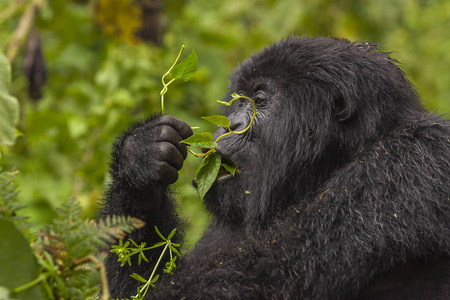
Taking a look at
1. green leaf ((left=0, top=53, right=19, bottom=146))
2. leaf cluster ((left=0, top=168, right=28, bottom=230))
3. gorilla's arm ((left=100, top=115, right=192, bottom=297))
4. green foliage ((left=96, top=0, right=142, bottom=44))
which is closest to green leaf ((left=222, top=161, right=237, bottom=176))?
gorilla's arm ((left=100, top=115, right=192, bottom=297))

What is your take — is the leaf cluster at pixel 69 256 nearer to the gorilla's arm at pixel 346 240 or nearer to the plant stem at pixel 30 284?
the plant stem at pixel 30 284

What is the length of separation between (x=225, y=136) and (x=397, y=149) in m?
0.77

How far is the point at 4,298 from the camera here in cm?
114

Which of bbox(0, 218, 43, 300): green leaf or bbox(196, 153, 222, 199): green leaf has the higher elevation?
bbox(196, 153, 222, 199): green leaf

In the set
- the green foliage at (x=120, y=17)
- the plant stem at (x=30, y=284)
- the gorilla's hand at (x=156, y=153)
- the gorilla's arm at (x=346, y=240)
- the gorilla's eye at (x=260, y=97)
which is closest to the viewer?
the plant stem at (x=30, y=284)

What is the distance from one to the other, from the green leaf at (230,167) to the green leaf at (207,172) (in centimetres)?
7

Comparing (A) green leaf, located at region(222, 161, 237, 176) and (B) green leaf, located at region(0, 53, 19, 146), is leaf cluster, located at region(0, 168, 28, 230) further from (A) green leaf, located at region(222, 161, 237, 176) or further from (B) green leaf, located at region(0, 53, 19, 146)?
(A) green leaf, located at region(222, 161, 237, 176)

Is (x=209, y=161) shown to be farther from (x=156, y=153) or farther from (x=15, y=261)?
(x=15, y=261)

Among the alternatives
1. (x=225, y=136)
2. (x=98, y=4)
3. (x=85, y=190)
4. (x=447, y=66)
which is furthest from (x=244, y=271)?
(x=447, y=66)

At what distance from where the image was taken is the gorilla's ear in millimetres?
2461

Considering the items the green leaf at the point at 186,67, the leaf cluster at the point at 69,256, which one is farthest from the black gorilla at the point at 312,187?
the leaf cluster at the point at 69,256

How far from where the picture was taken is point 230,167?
8.19 feet

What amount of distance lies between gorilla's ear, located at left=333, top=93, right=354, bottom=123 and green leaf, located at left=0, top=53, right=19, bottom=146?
4.78ft

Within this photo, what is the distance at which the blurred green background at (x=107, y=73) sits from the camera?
4.77m
